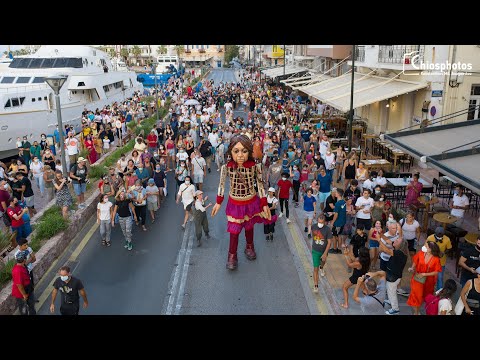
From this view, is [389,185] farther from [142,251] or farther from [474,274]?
[142,251]

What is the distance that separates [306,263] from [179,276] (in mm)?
2608

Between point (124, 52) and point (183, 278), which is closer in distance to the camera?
point (183, 278)

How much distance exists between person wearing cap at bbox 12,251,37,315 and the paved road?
0.50 meters

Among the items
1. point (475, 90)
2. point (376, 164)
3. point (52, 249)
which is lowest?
point (52, 249)

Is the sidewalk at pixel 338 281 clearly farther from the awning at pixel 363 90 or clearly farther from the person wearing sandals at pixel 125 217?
the awning at pixel 363 90

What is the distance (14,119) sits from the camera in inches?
852

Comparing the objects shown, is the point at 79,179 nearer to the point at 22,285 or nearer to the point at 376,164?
the point at 22,285

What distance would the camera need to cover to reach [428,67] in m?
16.9

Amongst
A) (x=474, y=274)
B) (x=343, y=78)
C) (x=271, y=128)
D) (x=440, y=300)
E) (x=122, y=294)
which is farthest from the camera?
(x=343, y=78)

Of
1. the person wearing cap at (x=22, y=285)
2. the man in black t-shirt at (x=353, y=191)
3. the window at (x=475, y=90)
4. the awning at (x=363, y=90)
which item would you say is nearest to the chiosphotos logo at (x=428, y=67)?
the awning at (x=363, y=90)

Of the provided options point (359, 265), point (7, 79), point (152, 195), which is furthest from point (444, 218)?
point (7, 79)

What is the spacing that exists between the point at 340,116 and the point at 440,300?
19.9m

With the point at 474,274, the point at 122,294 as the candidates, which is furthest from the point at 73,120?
the point at 474,274

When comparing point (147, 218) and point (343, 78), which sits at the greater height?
point (343, 78)
